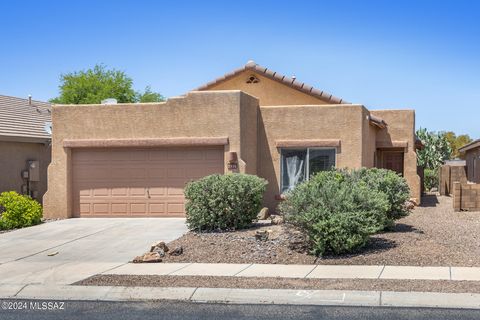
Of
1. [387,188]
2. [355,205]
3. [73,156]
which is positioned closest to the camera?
[355,205]

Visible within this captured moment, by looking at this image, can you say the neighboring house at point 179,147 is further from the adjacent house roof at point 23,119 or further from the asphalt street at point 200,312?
the asphalt street at point 200,312

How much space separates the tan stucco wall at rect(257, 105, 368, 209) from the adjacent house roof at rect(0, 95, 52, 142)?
8215 millimetres

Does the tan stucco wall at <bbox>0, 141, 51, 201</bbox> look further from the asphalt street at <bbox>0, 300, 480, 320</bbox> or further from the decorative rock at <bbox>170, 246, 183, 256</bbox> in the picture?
the asphalt street at <bbox>0, 300, 480, 320</bbox>

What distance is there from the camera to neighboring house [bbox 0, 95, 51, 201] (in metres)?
21.2

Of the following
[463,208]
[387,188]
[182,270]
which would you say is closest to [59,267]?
[182,270]

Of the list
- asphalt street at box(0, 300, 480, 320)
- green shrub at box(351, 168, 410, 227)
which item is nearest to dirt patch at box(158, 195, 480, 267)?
green shrub at box(351, 168, 410, 227)

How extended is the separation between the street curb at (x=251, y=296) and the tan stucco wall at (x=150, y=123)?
906 cm

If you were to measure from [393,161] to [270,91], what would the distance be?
682 centimetres

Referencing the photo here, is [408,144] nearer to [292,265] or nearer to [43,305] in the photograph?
[292,265]

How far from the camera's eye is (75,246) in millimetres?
14273

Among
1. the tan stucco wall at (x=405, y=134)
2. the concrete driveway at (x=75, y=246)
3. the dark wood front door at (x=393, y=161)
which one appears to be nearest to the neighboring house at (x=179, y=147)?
→ the concrete driveway at (x=75, y=246)

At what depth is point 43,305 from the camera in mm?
9000

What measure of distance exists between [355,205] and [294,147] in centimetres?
773

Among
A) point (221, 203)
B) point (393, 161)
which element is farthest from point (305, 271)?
point (393, 161)
